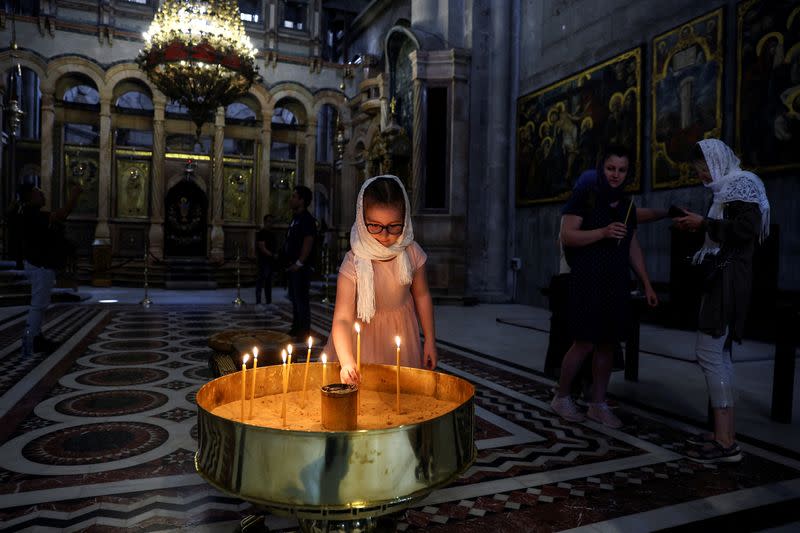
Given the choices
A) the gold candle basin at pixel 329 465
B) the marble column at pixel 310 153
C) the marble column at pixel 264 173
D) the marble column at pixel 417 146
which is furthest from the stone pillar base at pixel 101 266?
the gold candle basin at pixel 329 465

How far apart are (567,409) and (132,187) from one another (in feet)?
56.8

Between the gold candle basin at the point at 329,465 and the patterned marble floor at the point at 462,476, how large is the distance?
3.97 feet

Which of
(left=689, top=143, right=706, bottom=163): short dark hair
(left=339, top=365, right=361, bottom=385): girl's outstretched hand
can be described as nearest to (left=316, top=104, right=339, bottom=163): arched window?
(left=689, top=143, right=706, bottom=163): short dark hair

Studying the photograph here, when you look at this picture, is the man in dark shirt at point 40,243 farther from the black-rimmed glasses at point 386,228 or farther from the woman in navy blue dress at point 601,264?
the woman in navy blue dress at point 601,264

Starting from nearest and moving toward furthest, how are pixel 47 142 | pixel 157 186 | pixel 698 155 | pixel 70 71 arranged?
pixel 698 155 < pixel 47 142 < pixel 70 71 < pixel 157 186

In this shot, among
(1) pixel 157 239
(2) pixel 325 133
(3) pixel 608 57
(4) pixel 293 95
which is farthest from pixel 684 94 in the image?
(2) pixel 325 133

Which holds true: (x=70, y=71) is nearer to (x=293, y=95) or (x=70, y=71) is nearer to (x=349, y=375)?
(x=293, y=95)

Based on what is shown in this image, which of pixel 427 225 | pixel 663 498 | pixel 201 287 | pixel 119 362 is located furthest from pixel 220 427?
pixel 201 287

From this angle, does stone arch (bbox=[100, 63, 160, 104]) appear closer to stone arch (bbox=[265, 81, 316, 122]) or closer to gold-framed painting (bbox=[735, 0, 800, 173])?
stone arch (bbox=[265, 81, 316, 122])

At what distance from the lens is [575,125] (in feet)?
30.3

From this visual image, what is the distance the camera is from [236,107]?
20.7 metres

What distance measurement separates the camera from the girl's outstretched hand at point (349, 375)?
1.46 m

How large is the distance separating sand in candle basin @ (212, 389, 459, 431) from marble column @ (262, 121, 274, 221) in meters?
17.4

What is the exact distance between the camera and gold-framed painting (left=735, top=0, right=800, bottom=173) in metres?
6.02
